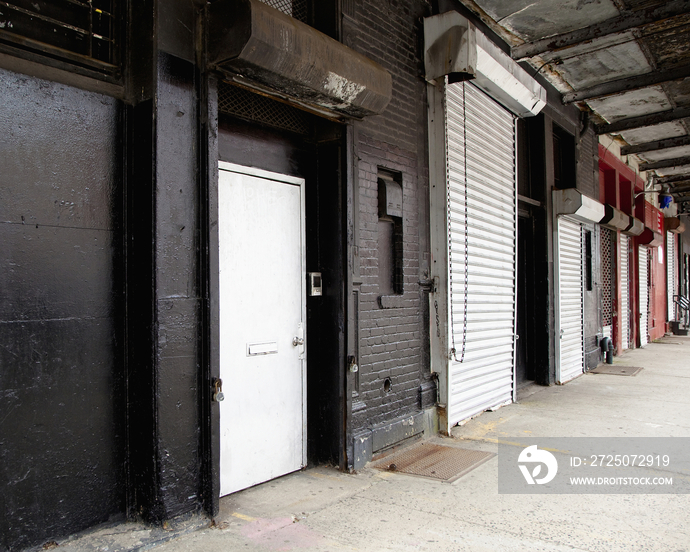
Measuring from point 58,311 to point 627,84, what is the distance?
9288mm

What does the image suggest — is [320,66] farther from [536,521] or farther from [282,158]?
[536,521]

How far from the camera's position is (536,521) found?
3.57 metres

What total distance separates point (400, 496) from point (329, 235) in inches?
85.0

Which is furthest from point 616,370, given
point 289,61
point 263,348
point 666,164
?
point 289,61

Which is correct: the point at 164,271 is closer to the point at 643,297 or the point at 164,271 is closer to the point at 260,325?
the point at 260,325

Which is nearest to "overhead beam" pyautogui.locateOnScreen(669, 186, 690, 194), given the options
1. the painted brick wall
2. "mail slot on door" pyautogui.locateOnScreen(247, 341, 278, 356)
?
the painted brick wall

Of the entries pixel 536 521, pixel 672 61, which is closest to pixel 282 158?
pixel 536 521

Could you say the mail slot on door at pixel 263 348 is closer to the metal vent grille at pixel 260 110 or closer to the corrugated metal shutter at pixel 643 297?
the metal vent grille at pixel 260 110

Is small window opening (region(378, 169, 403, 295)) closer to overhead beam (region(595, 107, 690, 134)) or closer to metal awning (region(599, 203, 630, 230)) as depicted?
metal awning (region(599, 203, 630, 230))

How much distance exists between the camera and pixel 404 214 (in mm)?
5355

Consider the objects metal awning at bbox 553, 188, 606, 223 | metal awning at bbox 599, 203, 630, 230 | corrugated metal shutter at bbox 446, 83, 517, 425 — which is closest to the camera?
corrugated metal shutter at bbox 446, 83, 517, 425

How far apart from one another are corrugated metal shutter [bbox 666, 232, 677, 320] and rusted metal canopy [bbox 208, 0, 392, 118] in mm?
18774

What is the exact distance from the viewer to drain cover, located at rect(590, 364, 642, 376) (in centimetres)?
991

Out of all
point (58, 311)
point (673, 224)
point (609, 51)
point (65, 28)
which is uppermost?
point (609, 51)
